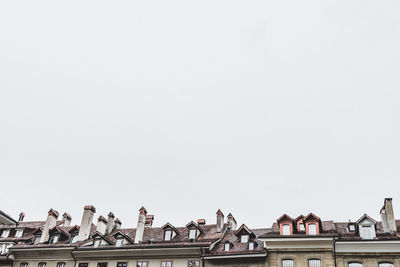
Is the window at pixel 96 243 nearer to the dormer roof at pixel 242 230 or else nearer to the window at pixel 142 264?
the window at pixel 142 264

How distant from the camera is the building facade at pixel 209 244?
34625mm

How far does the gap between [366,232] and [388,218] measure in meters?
2.77

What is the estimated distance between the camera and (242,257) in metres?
36.6

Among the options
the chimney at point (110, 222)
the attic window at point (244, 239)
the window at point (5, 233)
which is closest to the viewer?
the attic window at point (244, 239)

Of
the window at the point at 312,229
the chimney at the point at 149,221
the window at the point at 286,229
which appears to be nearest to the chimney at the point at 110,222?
the chimney at the point at 149,221

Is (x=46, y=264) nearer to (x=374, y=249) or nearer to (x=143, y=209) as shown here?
(x=143, y=209)

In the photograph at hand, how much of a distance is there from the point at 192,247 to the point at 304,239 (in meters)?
10.2

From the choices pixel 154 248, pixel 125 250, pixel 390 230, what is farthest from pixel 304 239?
pixel 125 250

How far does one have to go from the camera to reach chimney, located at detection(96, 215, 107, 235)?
46375mm

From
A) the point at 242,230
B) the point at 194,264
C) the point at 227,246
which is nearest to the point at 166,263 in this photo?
the point at 194,264

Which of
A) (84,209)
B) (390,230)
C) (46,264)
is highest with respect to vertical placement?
(84,209)

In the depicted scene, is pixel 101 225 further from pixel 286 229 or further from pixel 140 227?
pixel 286 229

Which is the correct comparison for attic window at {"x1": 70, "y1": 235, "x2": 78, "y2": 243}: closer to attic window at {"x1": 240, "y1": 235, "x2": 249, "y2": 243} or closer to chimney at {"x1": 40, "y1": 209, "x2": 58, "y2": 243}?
chimney at {"x1": 40, "y1": 209, "x2": 58, "y2": 243}

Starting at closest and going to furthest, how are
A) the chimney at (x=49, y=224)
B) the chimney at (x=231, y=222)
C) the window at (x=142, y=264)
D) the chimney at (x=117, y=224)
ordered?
1. the window at (x=142, y=264)
2. the chimney at (x=231, y=222)
3. the chimney at (x=49, y=224)
4. the chimney at (x=117, y=224)
